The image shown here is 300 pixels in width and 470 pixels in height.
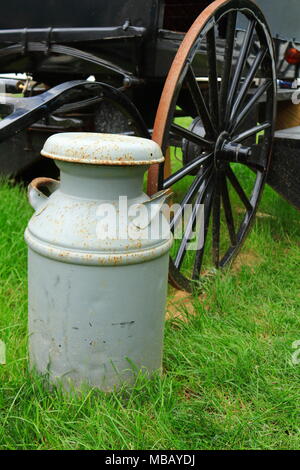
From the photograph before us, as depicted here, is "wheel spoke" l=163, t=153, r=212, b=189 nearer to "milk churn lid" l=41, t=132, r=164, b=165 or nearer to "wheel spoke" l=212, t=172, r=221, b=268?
"wheel spoke" l=212, t=172, r=221, b=268

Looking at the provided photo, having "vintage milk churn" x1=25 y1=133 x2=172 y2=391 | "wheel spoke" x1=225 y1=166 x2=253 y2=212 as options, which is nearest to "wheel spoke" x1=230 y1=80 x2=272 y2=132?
"wheel spoke" x1=225 y1=166 x2=253 y2=212

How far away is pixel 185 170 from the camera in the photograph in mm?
2502

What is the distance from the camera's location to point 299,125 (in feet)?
12.3

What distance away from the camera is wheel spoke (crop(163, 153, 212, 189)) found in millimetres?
2406

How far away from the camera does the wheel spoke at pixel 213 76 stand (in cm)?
248

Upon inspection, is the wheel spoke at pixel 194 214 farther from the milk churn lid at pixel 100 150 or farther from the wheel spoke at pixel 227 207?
the milk churn lid at pixel 100 150

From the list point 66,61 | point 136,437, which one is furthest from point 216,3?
point 136,437

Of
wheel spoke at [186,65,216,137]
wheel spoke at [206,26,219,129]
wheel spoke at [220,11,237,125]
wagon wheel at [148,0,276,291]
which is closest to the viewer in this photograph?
wagon wheel at [148,0,276,291]

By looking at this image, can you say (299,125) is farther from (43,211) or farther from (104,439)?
(104,439)

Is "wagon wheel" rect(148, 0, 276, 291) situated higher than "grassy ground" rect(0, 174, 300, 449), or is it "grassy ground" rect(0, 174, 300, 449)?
"wagon wheel" rect(148, 0, 276, 291)

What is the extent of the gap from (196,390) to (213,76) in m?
1.45

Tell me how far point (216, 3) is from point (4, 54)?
1.18 m

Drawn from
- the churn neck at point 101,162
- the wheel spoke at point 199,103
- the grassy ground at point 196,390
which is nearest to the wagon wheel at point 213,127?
the wheel spoke at point 199,103

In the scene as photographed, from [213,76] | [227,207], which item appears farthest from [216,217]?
[213,76]
